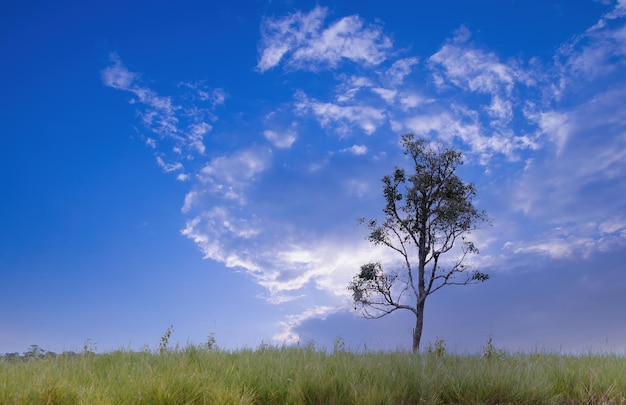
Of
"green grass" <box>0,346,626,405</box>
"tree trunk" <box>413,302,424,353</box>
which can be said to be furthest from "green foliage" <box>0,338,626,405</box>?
"tree trunk" <box>413,302,424,353</box>

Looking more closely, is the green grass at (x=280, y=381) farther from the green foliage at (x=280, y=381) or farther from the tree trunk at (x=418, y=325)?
the tree trunk at (x=418, y=325)

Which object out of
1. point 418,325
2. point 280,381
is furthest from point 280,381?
point 418,325

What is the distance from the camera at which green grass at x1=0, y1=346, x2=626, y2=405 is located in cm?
650

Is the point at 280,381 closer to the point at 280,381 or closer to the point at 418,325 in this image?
the point at 280,381

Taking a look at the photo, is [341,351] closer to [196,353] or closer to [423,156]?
[196,353]

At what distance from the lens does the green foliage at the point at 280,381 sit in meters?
6.49

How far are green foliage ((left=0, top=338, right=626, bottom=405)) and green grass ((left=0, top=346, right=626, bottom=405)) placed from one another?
0.05 ft

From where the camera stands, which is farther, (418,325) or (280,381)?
(418,325)

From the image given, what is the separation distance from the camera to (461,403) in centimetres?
739

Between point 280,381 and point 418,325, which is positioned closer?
point 280,381

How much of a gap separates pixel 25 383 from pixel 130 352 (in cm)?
279

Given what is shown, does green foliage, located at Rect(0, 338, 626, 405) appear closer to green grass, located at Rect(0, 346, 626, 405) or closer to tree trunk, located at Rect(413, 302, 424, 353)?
green grass, located at Rect(0, 346, 626, 405)

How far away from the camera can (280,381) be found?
724cm

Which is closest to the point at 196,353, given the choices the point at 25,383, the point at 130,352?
the point at 130,352
